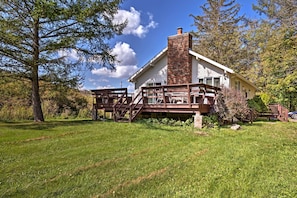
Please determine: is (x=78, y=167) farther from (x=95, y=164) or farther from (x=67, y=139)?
(x=67, y=139)

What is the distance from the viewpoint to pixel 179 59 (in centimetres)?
1395

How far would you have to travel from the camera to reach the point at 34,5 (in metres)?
8.84

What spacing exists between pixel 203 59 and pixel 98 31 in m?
6.53

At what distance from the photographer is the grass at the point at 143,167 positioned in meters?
3.27

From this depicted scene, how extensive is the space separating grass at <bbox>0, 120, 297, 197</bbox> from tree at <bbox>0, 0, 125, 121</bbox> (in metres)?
4.01

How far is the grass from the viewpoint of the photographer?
327 cm

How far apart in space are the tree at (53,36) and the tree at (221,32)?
18.0m

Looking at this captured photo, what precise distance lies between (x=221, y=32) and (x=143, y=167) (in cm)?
2634

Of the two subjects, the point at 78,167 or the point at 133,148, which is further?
the point at 133,148

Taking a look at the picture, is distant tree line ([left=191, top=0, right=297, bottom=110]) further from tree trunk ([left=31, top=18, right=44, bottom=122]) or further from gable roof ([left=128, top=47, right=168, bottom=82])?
tree trunk ([left=31, top=18, right=44, bottom=122])

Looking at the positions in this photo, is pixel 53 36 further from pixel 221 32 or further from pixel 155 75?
pixel 221 32

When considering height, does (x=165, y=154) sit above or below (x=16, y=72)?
below

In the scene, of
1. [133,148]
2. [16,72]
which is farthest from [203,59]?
[16,72]

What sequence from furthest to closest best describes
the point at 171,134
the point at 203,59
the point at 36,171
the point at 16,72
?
the point at 203,59
the point at 16,72
the point at 171,134
the point at 36,171
